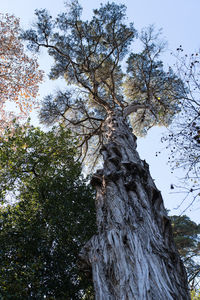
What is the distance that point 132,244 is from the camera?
2.97m

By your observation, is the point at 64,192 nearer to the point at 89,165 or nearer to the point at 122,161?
the point at 122,161

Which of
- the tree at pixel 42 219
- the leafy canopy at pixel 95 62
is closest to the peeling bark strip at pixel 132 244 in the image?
the tree at pixel 42 219

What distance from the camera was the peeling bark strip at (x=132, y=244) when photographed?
2541mm

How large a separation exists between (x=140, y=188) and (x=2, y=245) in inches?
121

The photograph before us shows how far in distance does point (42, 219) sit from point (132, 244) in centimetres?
321

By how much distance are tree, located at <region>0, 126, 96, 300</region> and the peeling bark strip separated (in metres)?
1.55

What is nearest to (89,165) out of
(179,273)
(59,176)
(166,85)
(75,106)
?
(75,106)

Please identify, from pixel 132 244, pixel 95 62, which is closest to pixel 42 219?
pixel 132 244

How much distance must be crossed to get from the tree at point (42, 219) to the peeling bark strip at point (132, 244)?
155cm

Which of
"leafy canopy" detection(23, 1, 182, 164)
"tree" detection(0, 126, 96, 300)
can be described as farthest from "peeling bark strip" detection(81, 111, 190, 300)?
"leafy canopy" detection(23, 1, 182, 164)

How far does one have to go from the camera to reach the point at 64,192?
6.23 m

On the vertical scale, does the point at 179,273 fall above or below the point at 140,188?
below

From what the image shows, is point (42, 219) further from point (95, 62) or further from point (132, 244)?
point (95, 62)

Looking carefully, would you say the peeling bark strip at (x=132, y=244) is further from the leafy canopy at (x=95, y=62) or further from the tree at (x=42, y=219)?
the leafy canopy at (x=95, y=62)
